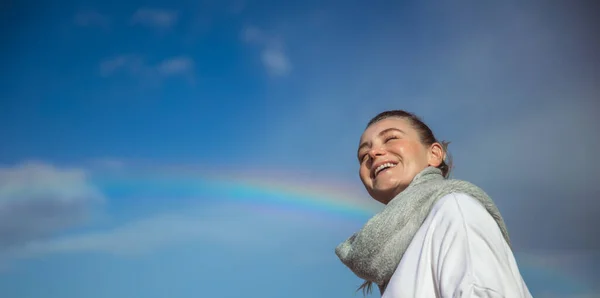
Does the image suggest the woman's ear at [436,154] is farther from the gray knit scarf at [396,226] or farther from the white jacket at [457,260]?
the white jacket at [457,260]

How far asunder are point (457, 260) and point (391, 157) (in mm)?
1135

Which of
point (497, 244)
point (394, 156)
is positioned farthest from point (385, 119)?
point (497, 244)

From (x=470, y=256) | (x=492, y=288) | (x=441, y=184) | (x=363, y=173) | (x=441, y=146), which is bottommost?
(x=492, y=288)

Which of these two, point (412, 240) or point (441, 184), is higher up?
point (441, 184)

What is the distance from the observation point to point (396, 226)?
8.52 feet

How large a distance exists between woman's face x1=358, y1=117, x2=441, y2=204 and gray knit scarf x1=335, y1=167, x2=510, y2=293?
0.48 metres

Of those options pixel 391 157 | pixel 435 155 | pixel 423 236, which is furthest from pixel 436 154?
pixel 423 236

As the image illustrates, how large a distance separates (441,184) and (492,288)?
2.22 feet

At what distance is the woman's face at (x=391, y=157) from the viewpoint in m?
3.22

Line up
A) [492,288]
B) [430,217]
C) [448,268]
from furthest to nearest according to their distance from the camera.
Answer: [430,217] < [448,268] < [492,288]

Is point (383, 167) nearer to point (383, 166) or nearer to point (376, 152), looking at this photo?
point (383, 166)

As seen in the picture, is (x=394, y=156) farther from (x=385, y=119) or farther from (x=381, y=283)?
(x=381, y=283)

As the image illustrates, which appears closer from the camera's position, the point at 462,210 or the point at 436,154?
the point at 462,210

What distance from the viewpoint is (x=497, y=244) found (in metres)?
Result: 2.28
